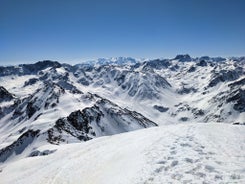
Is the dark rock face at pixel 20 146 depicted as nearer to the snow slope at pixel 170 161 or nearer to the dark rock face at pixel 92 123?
the dark rock face at pixel 92 123

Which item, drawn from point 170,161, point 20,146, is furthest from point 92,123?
point 170,161

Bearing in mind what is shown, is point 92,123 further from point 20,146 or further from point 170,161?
point 170,161

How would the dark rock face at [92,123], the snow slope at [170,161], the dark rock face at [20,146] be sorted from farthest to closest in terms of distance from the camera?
the dark rock face at [92,123], the dark rock face at [20,146], the snow slope at [170,161]

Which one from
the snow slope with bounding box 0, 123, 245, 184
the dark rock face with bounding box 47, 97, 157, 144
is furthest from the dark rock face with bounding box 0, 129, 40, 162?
the snow slope with bounding box 0, 123, 245, 184

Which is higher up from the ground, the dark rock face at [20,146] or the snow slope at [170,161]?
the snow slope at [170,161]

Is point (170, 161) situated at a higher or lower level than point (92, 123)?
higher

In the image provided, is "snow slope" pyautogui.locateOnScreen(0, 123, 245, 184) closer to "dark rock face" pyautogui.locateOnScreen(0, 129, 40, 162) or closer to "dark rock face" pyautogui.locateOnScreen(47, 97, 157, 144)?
"dark rock face" pyautogui.locateOnScreen(47, 97, 157, 144)

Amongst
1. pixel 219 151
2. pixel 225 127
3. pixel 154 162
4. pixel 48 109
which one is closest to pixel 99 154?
pixel 154 162

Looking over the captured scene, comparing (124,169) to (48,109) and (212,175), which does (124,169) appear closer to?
(212,175)

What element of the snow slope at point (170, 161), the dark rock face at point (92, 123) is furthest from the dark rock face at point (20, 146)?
the snow slope at point (170, 161)
